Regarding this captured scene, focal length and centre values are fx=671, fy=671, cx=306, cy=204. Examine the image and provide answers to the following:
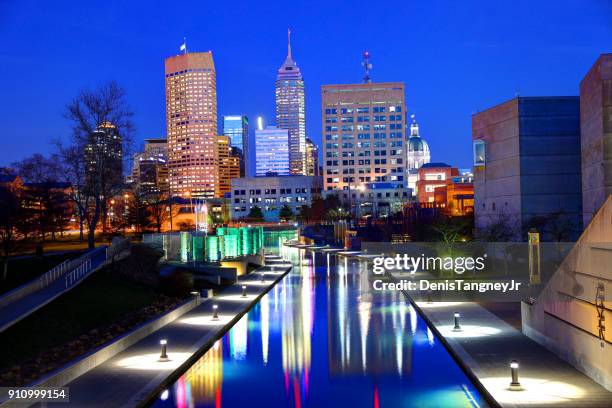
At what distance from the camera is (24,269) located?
27797 millimetres

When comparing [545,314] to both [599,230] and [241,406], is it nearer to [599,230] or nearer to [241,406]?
[599,230]

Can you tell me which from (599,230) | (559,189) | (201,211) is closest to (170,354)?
(599,230)

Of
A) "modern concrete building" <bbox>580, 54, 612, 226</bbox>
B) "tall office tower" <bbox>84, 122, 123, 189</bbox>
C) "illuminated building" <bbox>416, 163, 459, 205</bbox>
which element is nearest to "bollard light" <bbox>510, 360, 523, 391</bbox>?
"modern concrete building" <bbox>580, 54, 612, 226</bbox>

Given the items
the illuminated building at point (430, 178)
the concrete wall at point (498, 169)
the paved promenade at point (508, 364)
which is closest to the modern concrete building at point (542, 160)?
the concrete wall at point (498, 169)

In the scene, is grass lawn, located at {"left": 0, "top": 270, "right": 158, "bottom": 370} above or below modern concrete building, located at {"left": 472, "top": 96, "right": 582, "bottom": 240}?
below

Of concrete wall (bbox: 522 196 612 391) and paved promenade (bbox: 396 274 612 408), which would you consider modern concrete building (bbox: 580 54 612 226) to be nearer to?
paved promenade (bbox: 396 274 612 408)

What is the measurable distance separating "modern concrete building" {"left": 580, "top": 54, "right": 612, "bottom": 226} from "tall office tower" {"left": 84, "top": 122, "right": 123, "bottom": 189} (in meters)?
29.8

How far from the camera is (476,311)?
Result: 25078mm

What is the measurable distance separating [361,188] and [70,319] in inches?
6700

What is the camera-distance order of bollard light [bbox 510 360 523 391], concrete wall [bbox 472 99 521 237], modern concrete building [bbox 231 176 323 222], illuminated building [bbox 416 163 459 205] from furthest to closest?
modern concrete building [bbox 231 176 323 222]
illuminated building [bbox 416 163 459 205]
concrete wall [bbox 472 99 521 237]
bollard light [bbox 510 360 523 391]

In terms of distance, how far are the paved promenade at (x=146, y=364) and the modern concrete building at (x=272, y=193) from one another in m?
165

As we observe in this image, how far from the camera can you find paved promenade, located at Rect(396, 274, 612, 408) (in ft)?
41.6

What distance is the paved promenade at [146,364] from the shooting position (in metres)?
13.3

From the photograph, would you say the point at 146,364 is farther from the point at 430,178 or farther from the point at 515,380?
the point at 430,178
